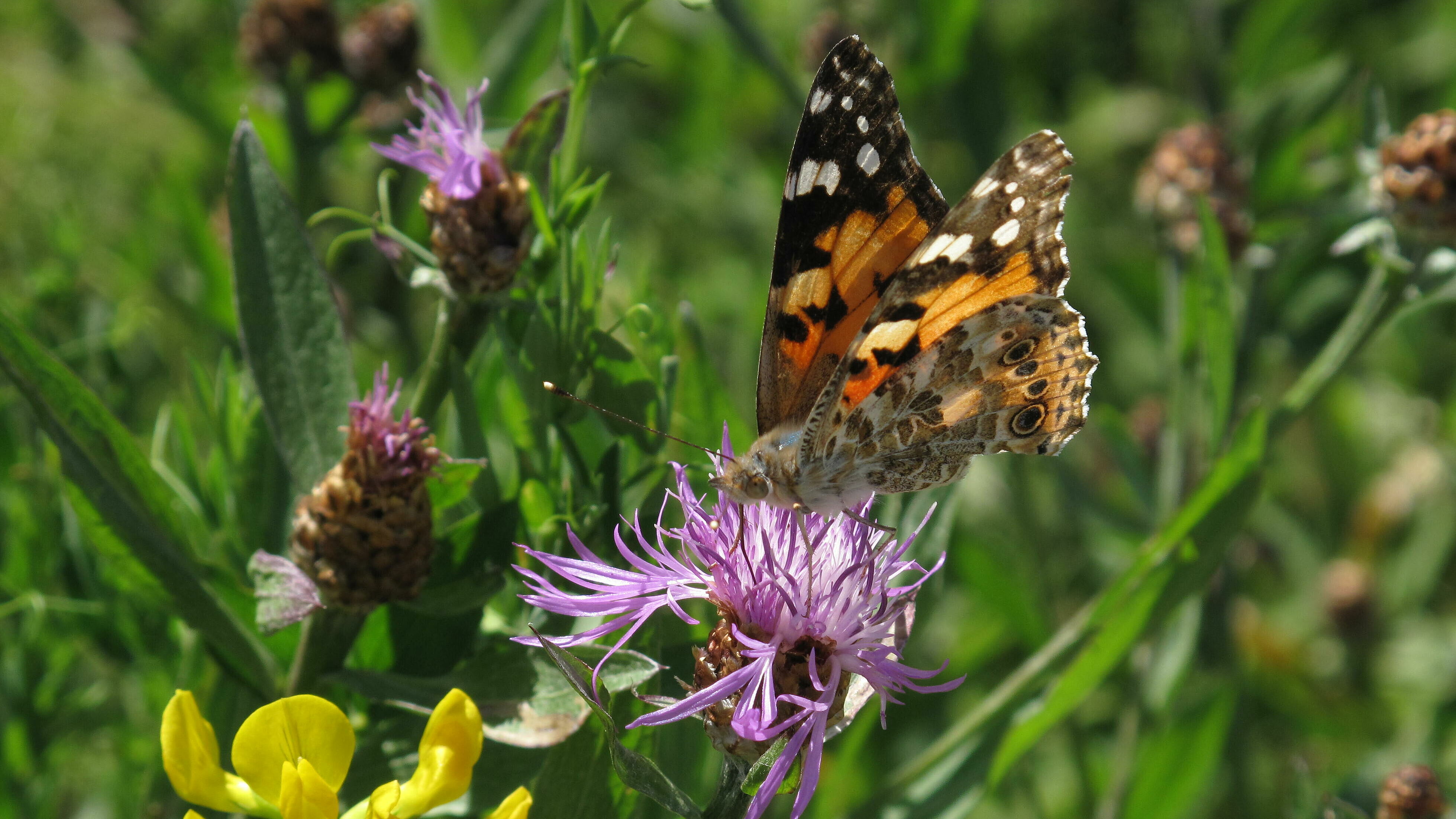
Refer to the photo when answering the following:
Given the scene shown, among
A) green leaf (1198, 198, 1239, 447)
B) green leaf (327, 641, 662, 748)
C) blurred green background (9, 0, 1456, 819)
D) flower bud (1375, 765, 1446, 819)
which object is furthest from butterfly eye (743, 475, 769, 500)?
flower bud (1375, 765, 1446, 819)

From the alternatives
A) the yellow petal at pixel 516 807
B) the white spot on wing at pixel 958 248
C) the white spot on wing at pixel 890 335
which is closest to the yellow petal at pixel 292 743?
the yellow petal at pixel 516 807

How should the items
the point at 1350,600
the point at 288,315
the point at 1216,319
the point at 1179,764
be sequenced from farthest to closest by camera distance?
the point at 1350,600
the point at 1179,764
the point at 1216,319
the point at 288,315

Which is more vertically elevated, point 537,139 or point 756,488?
point 537,139

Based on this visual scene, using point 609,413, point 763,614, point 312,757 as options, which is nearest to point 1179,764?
point 763,614

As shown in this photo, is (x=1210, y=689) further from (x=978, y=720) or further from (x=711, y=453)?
(x=711, y=453)

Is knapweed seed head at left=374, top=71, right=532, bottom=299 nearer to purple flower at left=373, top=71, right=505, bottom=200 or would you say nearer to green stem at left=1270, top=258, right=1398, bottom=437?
purple flower at left=373, top=71, right=505, bottom=200

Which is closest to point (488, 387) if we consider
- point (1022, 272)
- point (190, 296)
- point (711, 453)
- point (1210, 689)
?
point (711, 453)

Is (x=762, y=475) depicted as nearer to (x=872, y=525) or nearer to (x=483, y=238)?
(x=872, y=525)
